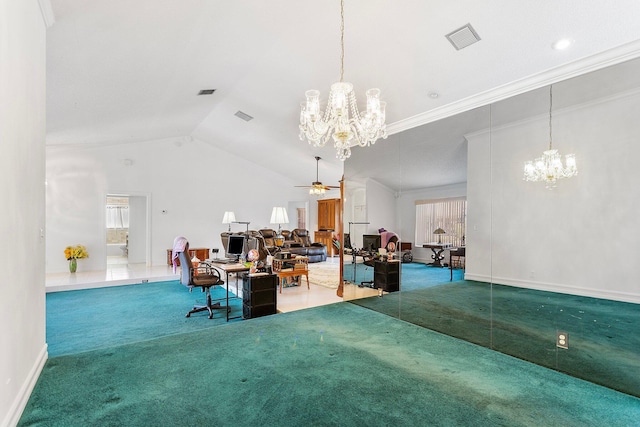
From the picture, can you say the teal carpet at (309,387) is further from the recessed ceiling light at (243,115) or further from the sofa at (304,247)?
the sofa at (304,247)

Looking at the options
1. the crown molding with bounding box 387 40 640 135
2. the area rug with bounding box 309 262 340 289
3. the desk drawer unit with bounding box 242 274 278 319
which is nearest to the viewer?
the crown molding with bounding box 387 40 640 135

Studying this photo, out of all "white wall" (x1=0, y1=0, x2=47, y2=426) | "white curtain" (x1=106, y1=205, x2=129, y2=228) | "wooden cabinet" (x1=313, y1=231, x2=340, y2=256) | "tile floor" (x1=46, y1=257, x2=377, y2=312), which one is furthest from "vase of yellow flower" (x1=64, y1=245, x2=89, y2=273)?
"wooden cabinet" (x1=313, y1=231, x2=340, y2=256)

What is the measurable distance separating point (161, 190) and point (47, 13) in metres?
6.94

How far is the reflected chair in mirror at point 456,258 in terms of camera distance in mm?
3607

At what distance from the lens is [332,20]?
11.2 feet

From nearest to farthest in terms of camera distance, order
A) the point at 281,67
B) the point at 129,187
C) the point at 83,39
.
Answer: the point at 83,39 → the point at 281,67 → the point at 129,187

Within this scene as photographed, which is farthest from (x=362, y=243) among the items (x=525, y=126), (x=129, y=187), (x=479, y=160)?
(x=129, y=187)

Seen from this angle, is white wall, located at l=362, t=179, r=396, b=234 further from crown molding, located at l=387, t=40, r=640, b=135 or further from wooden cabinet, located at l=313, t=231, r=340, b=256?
wooden cabinet, located at l=313, t=231, r=340, b=256

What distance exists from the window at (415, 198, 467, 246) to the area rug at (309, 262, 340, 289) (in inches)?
96.4

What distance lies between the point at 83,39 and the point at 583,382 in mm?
5375

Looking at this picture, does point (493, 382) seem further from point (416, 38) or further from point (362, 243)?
point (416, 38)

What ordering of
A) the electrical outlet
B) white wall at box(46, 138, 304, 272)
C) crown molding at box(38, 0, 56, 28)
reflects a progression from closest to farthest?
1. crown molding at box(38, 0, 56, 28)
2. the electrical outlet
3. white wall at box(46, 138, 304, 272)

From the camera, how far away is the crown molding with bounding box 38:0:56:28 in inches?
89.4

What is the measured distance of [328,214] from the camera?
36.4 feet
